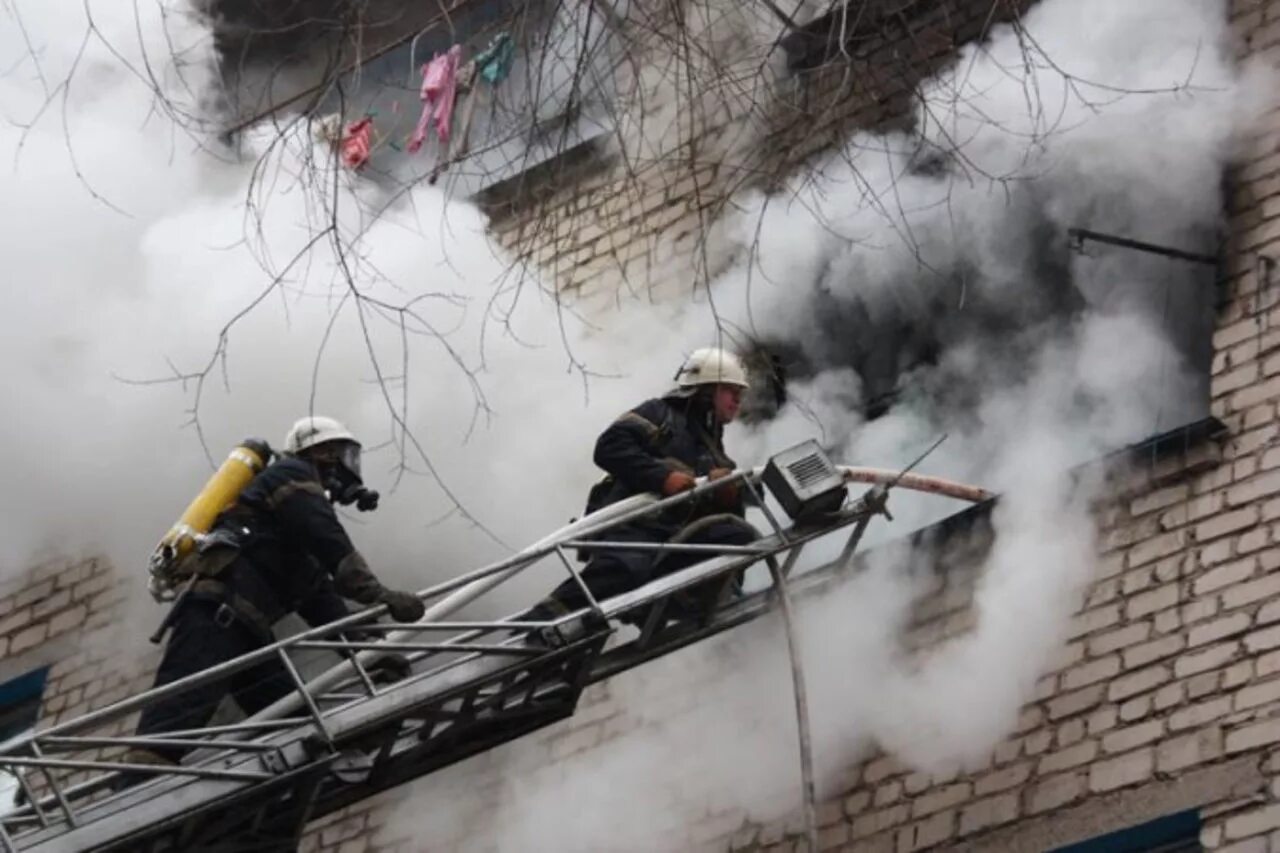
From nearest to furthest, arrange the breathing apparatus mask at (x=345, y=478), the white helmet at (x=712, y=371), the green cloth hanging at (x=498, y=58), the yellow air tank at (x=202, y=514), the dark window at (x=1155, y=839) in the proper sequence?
1. the dark window at (x=1155, y=839)
2. the green cloth hanging at (x=498, y=58)
3. the yellow air tank at (x=202, y=514)
4. the white helmet at (x=712, y=371)
5. the breathing apparatus mask at (x=345, y=478)

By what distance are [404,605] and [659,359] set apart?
2562 mm

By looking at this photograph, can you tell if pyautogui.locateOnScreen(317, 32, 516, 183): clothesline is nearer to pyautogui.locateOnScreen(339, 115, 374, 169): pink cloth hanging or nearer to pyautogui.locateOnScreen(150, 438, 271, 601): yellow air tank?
pyautogui.locateOnScreen(339, 115, 374, 169): pink cloth hanging

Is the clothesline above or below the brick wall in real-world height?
above

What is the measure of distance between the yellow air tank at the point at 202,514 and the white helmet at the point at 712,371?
4.46 feet

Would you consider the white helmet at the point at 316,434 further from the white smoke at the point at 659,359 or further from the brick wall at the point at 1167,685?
the brick wall at the point at 1167,685

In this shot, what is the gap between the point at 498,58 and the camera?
700 cm

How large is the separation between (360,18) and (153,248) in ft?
16.7


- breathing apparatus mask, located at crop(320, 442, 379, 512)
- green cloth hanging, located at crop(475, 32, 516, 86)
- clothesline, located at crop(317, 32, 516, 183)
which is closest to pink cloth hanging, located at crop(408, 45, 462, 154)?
clothesline, located at crop(317, 32, 516, 183)

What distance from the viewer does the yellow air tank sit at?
739 centimetres

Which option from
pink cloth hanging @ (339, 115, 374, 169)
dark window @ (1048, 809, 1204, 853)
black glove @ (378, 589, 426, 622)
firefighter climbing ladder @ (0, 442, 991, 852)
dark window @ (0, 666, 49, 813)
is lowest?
dark window @ (1048, 809, 1204, 853)

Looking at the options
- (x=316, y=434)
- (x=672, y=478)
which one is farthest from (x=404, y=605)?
(x=316, y=434)

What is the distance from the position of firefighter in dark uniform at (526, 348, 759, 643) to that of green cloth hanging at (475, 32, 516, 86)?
3.53 ft

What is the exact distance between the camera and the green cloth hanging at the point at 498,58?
22.5 ft

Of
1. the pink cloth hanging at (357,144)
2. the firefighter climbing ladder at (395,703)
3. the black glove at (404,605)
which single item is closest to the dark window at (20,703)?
the pink cloth hanging at (357,144)
